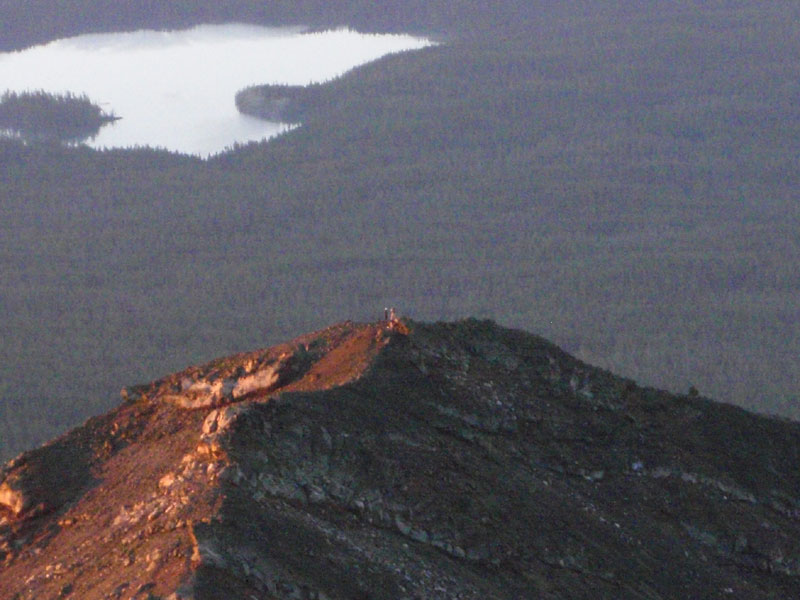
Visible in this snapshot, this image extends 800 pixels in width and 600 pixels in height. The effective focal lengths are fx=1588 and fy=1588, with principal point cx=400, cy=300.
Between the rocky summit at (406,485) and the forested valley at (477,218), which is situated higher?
the rocky summit at (406,485)

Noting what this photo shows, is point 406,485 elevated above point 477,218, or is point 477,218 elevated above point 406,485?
point 406,485

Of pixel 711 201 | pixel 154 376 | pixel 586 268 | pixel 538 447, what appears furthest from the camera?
pixel 711 201

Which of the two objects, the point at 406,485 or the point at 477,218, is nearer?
the point at 406,485

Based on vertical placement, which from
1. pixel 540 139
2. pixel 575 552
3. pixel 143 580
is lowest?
pixel 540 139

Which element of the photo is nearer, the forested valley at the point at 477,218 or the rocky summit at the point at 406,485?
the rocky summit at the point at 406,485

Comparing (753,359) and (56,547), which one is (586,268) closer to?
(753,359)

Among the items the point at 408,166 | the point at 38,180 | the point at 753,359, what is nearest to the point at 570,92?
the point at 408,166
